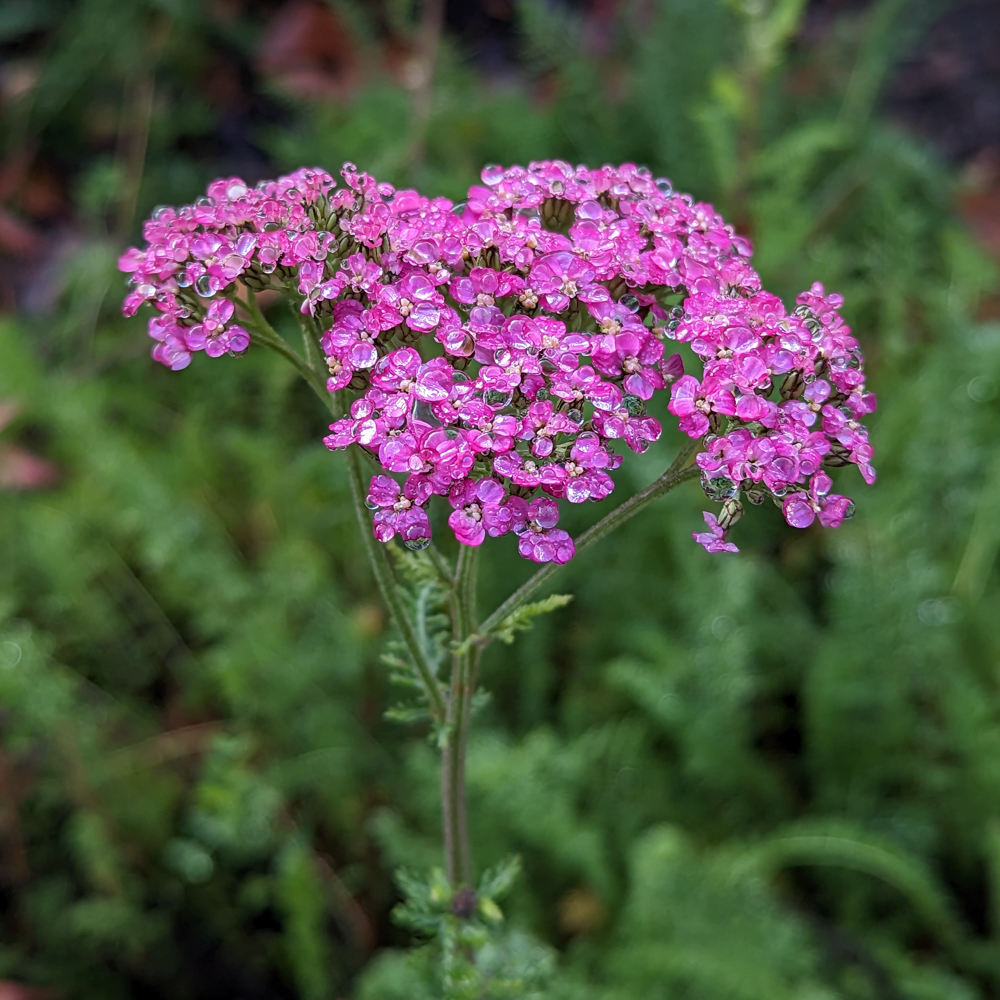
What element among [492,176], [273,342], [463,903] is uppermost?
[492,176]

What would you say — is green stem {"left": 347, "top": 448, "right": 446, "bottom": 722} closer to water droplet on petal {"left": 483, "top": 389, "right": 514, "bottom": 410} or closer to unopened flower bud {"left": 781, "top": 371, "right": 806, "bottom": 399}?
water droplet on petal {"left": 483, "top": 389, "right": 514, "bottom": 410}

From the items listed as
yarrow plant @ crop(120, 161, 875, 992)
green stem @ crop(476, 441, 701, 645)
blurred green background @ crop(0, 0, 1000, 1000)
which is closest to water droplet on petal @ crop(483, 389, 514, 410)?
yarrow plant @ crop(120, 161, 875, 992)

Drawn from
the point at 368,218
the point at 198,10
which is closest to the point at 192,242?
the point at 368,218

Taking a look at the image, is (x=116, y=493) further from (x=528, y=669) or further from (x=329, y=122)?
(x=329, y=122)

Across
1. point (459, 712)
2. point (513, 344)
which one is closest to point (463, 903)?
point (459, 712)

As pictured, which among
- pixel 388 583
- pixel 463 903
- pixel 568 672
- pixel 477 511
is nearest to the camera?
pixel 477 511

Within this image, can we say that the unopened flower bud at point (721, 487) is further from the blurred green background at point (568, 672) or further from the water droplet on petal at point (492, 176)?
the blurred green background at point (568, 672)

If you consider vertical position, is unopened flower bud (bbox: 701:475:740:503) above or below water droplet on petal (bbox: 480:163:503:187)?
below

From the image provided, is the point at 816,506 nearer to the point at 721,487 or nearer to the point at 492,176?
the point at 721,487
